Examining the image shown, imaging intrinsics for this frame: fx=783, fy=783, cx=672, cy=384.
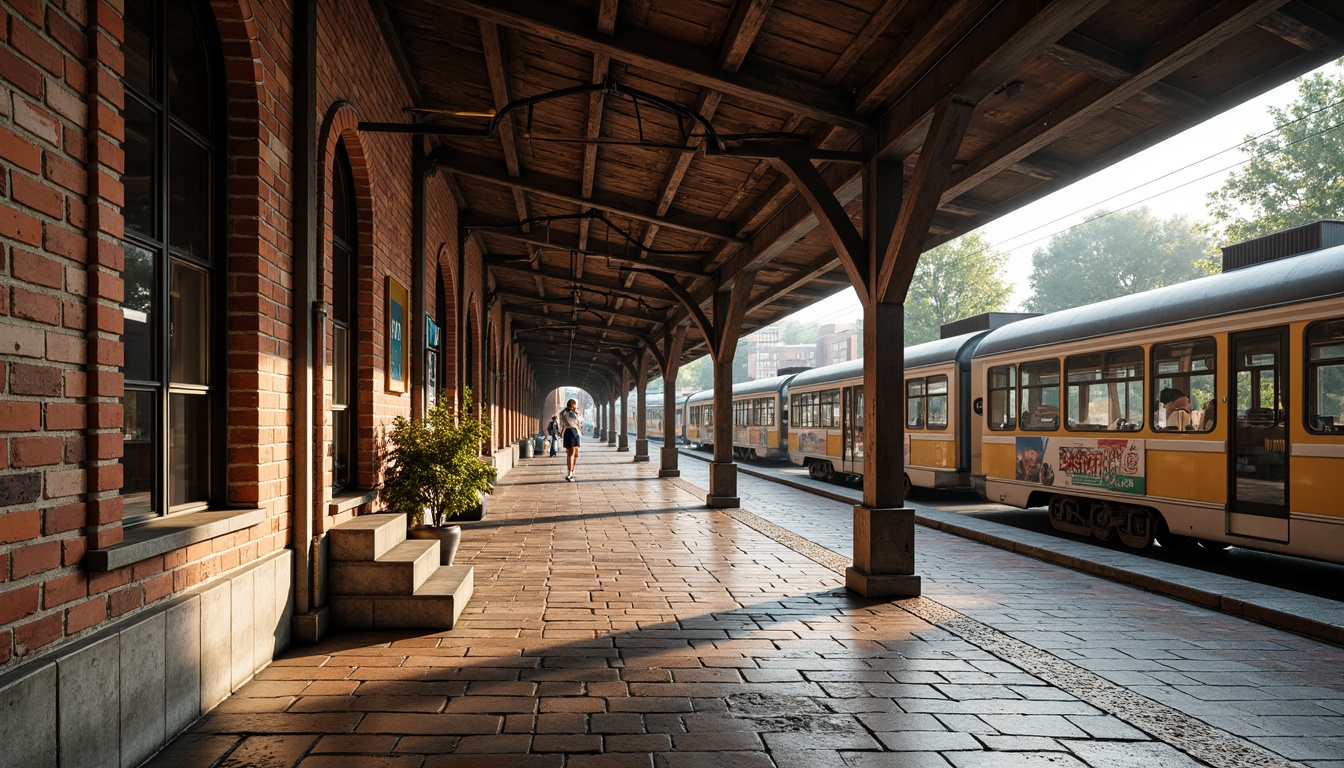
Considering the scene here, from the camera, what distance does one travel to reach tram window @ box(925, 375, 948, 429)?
40.1 ft

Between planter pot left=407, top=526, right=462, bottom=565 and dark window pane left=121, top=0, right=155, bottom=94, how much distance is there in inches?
130

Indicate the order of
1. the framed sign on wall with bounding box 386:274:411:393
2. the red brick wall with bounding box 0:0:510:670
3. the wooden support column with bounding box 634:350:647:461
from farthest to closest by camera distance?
the wooden support column with bounding box 634:350:647:461, the framed sign on wall with bounding box 386:274:411:393, the red brick wall with bounding box 0:0:510:670

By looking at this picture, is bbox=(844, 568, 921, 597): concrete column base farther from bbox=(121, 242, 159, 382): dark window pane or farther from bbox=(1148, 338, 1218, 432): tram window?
bbox=(121, 242, 159, 382): dark window pane

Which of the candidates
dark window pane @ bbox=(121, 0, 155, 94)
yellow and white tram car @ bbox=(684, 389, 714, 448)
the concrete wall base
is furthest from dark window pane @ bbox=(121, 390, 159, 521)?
yellow and white tram car @ bbox=(684, 389, 714, 448)

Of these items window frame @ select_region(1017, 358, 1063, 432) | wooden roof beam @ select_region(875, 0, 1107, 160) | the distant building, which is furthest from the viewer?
the distant building

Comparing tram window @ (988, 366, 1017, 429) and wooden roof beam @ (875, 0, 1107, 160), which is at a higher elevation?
wooden roof beam @ (875, 0, 1107, 160)

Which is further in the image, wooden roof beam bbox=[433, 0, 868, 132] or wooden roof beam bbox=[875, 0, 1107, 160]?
wooden roof beam bbox=[433, 0, 868, 132]

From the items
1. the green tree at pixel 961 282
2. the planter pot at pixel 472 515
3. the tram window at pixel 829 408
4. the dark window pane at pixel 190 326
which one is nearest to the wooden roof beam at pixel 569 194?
the planter pot at pixel 472 515

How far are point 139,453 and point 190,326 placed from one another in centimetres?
67

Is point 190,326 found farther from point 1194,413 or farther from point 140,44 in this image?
point 1194,413

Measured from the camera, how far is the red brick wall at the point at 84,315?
2.15 m

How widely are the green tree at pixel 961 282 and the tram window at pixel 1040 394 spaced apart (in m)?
40.7

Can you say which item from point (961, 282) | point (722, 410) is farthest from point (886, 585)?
point (961, 282)

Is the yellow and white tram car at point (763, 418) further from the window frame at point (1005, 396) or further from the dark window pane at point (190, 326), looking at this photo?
the dark window pane at point (190, 326)
